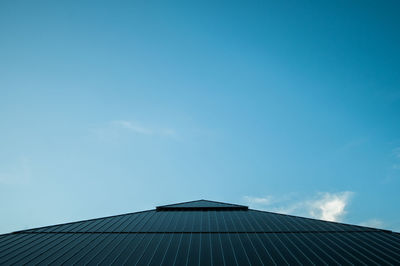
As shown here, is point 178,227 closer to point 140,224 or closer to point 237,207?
point 140,224

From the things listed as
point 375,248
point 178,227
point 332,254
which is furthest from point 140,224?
point 375,248

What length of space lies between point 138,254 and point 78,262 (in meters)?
2.83

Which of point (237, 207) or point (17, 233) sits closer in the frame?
point (17, 233)

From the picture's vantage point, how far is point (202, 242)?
1209 cm

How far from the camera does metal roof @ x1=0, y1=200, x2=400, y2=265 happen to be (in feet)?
33.4

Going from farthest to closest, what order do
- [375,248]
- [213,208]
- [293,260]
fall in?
[213,208]
[375,248]
[293,260]

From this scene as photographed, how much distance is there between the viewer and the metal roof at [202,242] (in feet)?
33.4

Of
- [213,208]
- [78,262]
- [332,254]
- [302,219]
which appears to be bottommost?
[78,262]

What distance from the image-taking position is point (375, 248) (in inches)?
450

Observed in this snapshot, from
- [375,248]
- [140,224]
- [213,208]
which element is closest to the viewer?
[375,248]

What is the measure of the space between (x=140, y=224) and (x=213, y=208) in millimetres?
8219

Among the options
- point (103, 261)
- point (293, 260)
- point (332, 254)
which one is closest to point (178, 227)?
point (103, 261)

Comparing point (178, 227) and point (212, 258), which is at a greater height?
point (178, 227)

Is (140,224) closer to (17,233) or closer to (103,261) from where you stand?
(103,261)
